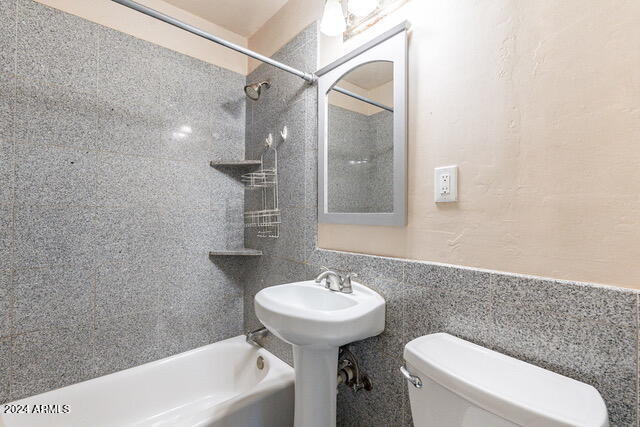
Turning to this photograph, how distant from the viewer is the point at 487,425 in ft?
2.05

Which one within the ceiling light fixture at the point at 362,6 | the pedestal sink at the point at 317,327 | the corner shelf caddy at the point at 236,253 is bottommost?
the pedestal sink at the point at 317,327

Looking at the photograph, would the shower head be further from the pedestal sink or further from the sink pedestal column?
the sink pedestal column

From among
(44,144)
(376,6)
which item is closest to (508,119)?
(376,6)

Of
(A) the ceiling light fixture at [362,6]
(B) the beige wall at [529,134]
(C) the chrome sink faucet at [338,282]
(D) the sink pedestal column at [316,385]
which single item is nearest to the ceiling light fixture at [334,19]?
(A) the ceiling light fixture at [362,6]

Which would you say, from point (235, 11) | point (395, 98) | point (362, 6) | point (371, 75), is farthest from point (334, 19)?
point (235, 11)

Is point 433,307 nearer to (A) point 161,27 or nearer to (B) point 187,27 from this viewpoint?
(B) point 187,27

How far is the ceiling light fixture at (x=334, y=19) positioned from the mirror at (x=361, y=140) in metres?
0.21

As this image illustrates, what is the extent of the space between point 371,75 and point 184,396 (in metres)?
2.05

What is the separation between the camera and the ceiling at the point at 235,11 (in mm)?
1736

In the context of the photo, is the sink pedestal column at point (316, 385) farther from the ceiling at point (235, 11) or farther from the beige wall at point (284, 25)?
the ceiling at point (235, 11)

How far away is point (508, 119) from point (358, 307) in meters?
0.78

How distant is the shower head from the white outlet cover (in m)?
1.30

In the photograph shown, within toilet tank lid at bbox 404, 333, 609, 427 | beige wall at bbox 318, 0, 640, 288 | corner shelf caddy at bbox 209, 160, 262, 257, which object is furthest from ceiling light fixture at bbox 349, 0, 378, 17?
toilet tank lid at bbox 404, 333, 609, 427

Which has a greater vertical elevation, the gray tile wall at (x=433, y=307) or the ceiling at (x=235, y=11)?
the ceiling at (x=235, y=11)
